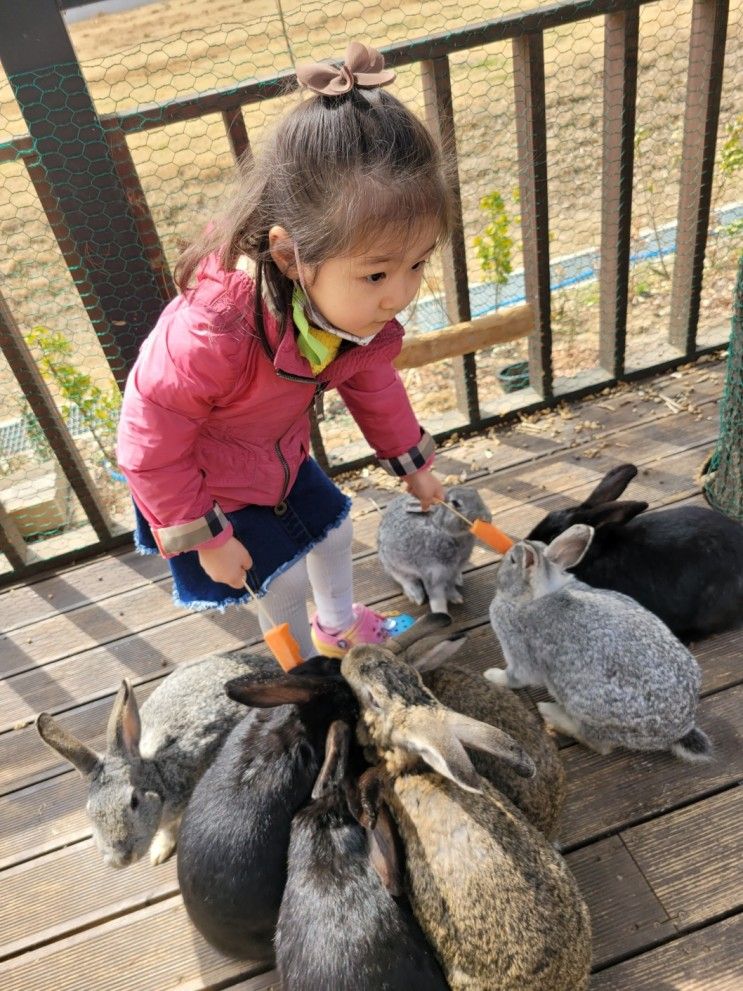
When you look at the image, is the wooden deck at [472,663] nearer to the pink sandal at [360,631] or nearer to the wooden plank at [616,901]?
the wooden plank at [616,901]

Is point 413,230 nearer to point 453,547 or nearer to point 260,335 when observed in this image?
point 260,335

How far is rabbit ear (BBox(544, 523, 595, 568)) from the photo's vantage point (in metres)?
2.25

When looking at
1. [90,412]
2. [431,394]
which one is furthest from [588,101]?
[90,412]

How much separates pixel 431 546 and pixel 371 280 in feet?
3.90

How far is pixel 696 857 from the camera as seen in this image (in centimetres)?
195

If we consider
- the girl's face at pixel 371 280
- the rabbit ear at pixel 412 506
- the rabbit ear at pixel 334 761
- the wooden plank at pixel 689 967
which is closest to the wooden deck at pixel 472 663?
the wooden plank at pixel 689 967

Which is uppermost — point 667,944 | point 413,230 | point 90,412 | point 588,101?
point 413,230

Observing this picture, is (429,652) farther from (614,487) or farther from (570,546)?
(614,487)

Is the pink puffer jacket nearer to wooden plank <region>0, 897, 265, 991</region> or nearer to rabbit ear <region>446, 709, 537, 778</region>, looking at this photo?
rabbit ear <region>446, 709, 537, 778</region>

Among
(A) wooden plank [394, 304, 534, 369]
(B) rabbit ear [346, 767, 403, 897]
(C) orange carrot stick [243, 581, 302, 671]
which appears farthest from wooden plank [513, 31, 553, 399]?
(B) rabbit ear [346, 767, 403, 897]

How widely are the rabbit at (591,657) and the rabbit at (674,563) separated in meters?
0.14

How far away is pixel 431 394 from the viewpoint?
454cm

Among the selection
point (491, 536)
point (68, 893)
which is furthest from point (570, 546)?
point (68, 893)

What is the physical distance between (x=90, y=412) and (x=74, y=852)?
189cm
